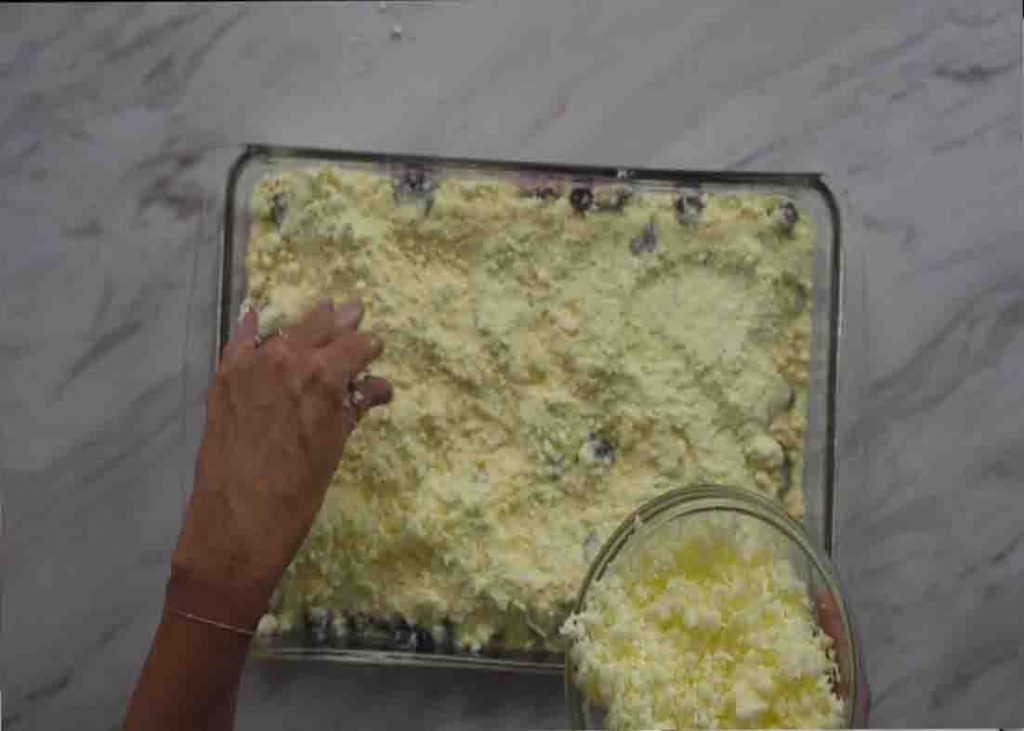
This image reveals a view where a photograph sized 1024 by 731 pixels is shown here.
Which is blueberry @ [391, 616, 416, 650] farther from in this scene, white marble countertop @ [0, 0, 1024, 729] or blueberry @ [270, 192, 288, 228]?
blueberry @ [270, 192, 288, 228]

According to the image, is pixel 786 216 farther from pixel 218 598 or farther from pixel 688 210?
pixel 218 598

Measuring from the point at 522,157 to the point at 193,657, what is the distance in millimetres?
496

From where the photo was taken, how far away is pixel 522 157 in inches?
41.1

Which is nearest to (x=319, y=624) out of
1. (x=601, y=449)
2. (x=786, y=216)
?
(x=601, y=449)

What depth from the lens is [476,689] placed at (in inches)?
39.6

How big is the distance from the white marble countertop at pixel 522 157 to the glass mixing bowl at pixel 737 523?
175 millimetres

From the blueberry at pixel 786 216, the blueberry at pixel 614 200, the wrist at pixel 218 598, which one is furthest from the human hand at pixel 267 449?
the blueberry at pixel 786 216

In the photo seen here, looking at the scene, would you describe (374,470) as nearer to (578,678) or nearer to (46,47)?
(578,678)

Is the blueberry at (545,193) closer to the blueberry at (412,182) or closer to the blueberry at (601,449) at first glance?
the blueberry at (412,182)

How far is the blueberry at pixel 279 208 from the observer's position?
974 millimetres

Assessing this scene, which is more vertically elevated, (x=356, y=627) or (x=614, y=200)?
(x=614, y=200)

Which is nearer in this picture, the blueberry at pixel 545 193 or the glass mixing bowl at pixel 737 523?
the glass mixing bowl at pixel 737 523

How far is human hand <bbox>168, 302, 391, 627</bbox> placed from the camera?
0.88m

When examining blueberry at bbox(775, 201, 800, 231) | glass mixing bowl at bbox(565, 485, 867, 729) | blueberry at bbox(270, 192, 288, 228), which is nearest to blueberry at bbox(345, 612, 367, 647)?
glass mixing bowl at bbox(565, 485, 867, 729)
